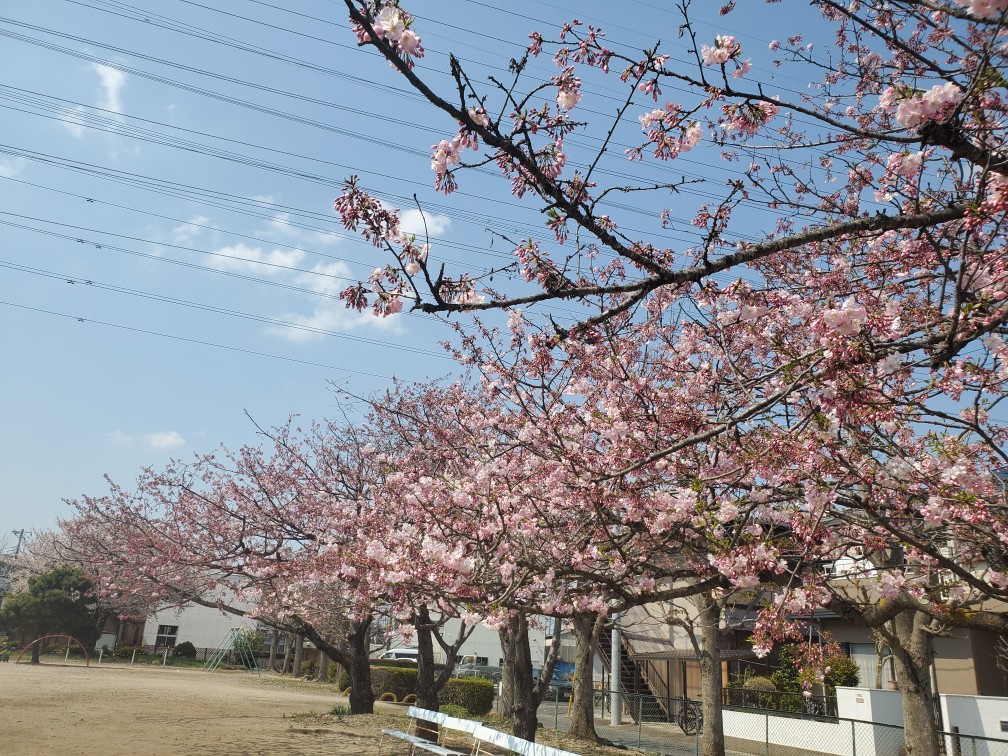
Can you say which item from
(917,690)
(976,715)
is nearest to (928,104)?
(917,690)

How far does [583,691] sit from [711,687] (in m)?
4.81

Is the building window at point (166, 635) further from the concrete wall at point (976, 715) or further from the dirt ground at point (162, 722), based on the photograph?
the concrete wall at point (976, 715)

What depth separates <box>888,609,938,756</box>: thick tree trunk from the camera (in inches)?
357

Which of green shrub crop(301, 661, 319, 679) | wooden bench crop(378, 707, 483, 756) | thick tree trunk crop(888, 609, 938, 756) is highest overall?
thick tree trunk crop(888, 609, 938, 756)

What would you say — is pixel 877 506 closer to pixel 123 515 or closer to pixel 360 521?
pixel 360 521

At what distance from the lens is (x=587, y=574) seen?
7.03 metres

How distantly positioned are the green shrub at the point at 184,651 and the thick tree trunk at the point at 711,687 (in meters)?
41.6

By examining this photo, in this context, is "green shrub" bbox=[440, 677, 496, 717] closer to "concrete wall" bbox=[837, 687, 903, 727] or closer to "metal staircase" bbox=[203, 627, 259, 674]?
"concrete wall" bbox=[837, 687, 903, 727]

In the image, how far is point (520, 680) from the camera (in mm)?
12703

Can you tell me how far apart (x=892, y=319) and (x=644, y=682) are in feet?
96.6

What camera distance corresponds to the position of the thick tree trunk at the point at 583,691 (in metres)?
17.4

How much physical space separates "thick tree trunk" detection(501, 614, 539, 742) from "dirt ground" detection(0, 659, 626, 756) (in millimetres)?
2084

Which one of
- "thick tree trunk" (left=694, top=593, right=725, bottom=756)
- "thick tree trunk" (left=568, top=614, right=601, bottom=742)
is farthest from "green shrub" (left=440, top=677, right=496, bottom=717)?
"thick tree trunk" (left=694, top=593, right=725, bottom=756)

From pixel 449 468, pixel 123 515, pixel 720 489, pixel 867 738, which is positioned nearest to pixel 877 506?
pixel 720 489
